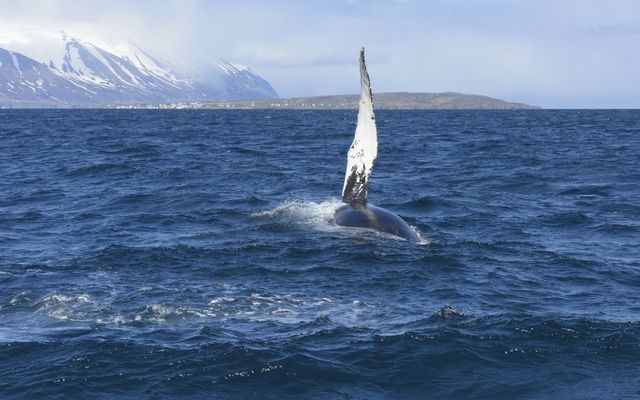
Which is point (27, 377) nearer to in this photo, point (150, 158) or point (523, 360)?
point (523, 360)

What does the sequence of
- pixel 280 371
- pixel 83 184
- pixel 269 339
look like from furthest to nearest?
1. pixel 83 184
2. pixel 269 339
3. pixel 280 371

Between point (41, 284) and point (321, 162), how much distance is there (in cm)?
3083

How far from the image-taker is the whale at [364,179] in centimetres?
2205

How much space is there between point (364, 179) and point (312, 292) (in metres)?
7.11

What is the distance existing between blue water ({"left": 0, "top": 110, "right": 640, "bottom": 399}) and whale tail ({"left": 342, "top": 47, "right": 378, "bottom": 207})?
1.59 meters

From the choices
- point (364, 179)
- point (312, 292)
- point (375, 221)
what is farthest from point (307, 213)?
point (312, 292)

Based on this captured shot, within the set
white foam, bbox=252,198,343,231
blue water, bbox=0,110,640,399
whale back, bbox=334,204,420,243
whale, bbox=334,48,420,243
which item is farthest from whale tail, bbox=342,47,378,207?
blue water, bbox=0,110,640,399

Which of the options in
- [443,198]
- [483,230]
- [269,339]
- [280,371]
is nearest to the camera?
[280,371]

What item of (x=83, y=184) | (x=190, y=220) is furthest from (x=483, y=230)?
(x=83, y=184)

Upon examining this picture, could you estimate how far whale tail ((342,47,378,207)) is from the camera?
2191 centimetres

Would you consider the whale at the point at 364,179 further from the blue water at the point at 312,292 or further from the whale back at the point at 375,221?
the blue water at the point at 312,292

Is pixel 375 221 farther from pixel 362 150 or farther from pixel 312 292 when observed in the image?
pixel 312 292

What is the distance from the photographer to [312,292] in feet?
55.0

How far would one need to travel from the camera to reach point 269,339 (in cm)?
1362
